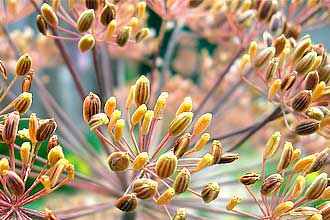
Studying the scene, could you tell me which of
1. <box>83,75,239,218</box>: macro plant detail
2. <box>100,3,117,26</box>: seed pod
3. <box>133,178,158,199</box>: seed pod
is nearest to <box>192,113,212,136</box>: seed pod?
<box>83,75,239,218</box>: macro plant detail

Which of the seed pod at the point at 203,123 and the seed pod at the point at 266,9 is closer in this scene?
the seed pod at the point at 203,123

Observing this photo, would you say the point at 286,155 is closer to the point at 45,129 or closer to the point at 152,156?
the point at 152,156

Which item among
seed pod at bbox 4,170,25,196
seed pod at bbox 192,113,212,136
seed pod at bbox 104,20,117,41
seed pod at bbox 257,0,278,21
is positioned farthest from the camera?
seed pod at bbox 257,0,278,21

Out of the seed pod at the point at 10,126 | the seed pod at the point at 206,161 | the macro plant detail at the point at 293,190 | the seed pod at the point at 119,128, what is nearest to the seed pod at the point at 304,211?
the macro plant detail at the point at 293,190

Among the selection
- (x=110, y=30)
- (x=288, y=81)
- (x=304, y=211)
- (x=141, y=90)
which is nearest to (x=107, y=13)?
(x=110, y=30)

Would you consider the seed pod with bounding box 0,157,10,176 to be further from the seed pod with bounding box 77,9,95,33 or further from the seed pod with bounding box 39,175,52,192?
the seed pod with bounding box 77,9,95,33

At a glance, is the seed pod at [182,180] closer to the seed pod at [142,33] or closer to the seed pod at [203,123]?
the seed pod at [203,123]
